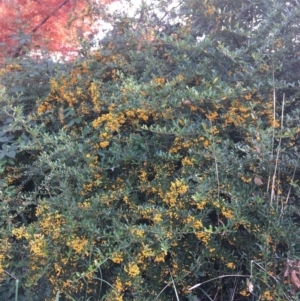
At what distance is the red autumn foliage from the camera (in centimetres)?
337

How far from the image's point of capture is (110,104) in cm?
230

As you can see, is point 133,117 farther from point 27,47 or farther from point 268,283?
point 27,47

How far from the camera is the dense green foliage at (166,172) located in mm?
1788

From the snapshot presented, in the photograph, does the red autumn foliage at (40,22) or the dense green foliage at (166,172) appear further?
the red autumn foliage at (40,22)

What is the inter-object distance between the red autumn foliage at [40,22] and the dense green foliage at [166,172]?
82 centimetres

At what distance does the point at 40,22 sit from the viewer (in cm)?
454

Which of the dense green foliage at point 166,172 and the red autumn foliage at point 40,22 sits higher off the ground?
the red autumn foliage at point 40,22

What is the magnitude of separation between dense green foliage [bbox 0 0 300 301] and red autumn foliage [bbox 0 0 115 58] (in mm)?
823

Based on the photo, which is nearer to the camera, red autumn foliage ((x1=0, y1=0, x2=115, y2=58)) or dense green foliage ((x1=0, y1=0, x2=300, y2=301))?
dense green foliage ((x1=0, y1=0, x2=300, y2=301))

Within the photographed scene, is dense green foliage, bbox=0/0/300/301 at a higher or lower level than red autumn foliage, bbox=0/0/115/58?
lower

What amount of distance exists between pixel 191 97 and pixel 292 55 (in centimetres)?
73

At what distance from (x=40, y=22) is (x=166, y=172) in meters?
3.04

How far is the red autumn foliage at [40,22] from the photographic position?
3.37 m

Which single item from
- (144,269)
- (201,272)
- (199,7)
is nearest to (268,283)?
(201,272)
